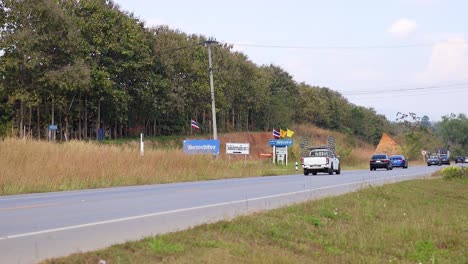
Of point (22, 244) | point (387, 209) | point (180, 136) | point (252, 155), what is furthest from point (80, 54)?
point (22, 244)

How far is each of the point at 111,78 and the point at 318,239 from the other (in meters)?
47.2

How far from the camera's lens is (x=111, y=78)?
56.0 m

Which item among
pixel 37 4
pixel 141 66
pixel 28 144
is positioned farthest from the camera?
pixel 141 66

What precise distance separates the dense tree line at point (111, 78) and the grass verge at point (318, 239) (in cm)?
2740

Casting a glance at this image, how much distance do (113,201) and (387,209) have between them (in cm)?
796

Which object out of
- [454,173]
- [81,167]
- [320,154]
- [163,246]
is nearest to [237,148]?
[320,154]

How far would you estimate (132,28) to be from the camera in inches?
2247

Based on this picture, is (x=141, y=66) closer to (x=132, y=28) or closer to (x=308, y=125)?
(x=132, y=28)

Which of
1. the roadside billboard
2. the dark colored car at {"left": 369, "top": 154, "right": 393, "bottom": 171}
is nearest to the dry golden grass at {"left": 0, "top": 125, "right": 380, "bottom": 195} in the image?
Answer: the roadside billboard

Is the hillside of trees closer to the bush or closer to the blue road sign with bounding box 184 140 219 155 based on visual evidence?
the blue road sign with bounding box 184 140 219 155

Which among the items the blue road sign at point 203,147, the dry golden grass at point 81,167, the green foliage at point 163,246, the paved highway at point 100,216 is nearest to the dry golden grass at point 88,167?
the dry golden grass at point 81,167

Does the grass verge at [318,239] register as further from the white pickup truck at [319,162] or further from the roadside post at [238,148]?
the roadside post at [238,148]

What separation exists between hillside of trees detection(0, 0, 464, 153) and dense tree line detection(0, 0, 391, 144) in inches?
3.5

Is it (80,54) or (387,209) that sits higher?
(80,54)
